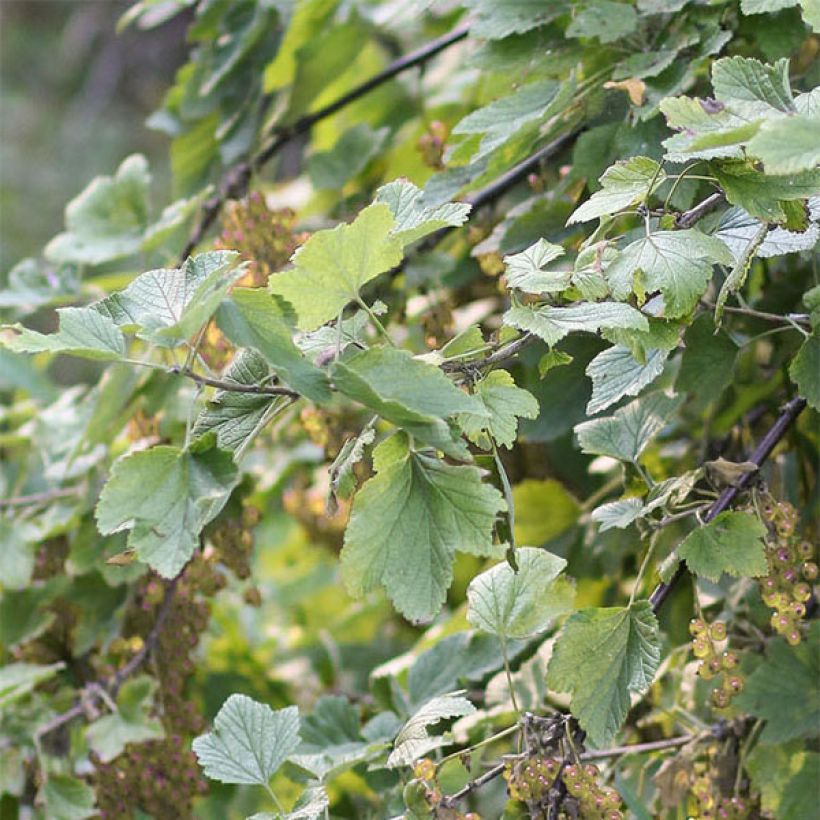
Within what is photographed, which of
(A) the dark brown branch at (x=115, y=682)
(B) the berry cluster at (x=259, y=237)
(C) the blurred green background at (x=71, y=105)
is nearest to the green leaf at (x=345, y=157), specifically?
(B) the berry cluster at (x=259, y=237)

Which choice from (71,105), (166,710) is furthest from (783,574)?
(71,105)

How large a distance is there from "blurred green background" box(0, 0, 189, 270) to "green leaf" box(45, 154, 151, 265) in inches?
85.1

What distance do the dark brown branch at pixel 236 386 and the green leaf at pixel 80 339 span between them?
0.03m

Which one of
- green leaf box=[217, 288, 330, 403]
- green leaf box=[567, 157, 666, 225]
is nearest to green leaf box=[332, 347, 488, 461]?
green leaf box=[217, 288, 330, 403]

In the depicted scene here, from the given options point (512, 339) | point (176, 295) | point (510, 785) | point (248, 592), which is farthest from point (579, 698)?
point (248, 592)

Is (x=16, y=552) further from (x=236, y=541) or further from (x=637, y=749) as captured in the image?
(x=637, y=749)

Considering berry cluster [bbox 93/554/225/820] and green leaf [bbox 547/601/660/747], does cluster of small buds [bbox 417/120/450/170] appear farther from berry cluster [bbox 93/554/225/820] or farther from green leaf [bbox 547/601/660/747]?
green leaf [bbox 547/601/660/747]

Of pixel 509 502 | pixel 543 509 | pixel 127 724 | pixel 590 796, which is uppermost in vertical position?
pixel 509 502

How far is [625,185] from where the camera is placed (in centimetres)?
60

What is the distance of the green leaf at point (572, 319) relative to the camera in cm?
55

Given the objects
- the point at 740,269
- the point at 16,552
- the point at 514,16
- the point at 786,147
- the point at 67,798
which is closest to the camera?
the point at 786,147

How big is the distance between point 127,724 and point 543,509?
15.6 inches

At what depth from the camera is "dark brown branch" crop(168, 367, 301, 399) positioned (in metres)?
0.55

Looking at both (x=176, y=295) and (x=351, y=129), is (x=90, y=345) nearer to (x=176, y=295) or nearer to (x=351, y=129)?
(x=176, y=295)
